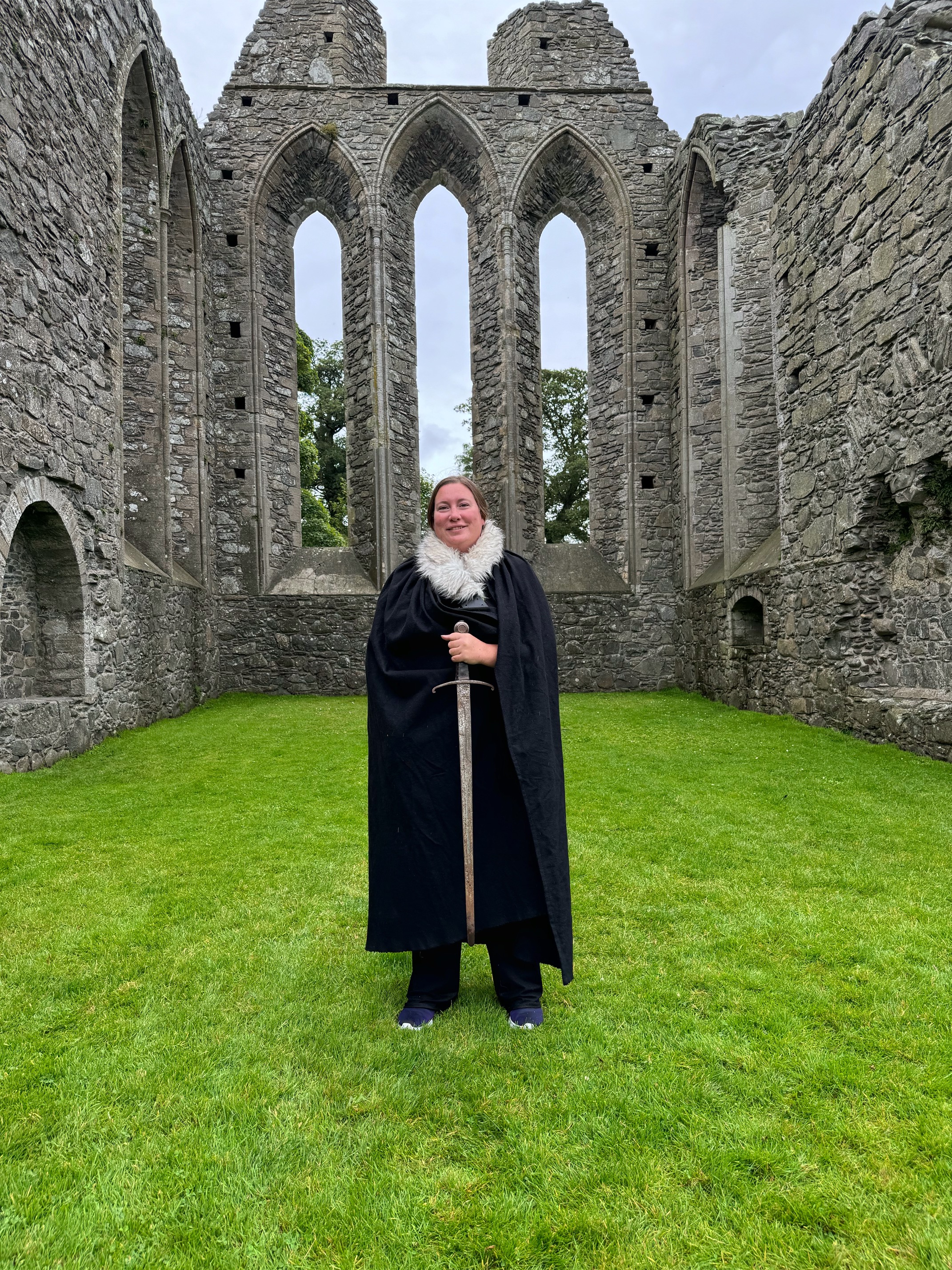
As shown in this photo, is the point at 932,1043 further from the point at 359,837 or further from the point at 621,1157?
the point at 359,837

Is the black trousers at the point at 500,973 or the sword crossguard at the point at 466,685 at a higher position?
the sword crossguard at the point at 466,685

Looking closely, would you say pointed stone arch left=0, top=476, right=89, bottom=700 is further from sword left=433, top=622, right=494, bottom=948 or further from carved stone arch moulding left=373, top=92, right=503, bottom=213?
carved stone arch moulding left=373, top=92, right=503, bottom=213

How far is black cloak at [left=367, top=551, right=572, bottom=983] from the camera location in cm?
217

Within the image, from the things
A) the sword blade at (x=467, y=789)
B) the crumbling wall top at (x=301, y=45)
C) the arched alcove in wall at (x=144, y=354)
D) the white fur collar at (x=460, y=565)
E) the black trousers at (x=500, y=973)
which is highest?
the crumbling wall top at (x=301, y=45)

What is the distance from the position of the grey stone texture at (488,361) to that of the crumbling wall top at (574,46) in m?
0.06

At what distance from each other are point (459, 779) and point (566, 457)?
21.5 meters

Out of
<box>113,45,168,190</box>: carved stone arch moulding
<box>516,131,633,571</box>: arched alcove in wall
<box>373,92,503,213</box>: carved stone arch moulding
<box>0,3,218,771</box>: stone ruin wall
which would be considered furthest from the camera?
<box>516,131,633,571</box>: arched alcove in wall

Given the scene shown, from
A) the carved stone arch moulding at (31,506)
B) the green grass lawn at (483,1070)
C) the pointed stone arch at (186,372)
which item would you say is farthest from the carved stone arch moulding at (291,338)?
the green grass lawn at (483,1070)

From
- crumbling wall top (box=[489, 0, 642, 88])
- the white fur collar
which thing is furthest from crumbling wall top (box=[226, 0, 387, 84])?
the white fur collar

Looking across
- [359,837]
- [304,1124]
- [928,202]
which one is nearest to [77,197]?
[359,837]

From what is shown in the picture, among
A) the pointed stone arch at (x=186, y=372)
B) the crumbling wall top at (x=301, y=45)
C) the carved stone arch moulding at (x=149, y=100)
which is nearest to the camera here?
the carved stone arch moulding at (x=149, y=100)

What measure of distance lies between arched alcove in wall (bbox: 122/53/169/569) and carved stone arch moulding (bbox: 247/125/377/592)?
2.32m

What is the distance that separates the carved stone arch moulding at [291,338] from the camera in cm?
1266

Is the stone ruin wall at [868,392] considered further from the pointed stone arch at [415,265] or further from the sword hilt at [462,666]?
the pointed stone arch at [415,265]
